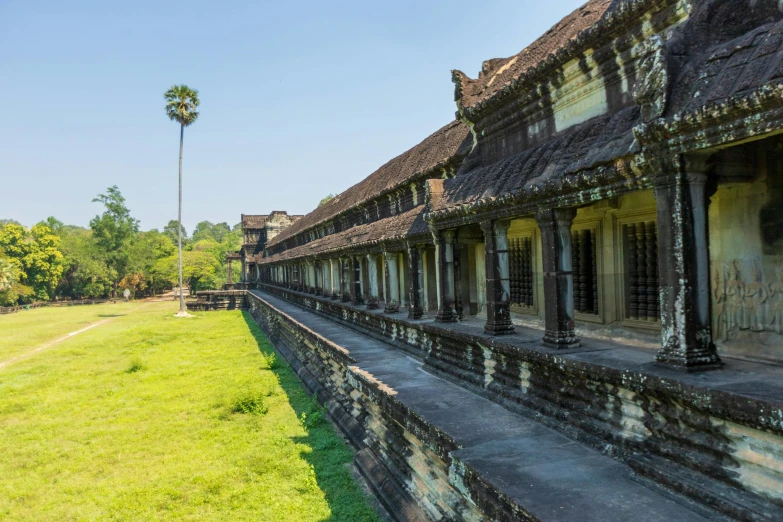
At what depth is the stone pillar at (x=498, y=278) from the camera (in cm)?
679

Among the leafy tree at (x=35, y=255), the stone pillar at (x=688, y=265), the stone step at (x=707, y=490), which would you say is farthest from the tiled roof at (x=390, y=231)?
the leafy tree at (x=35, y=255)

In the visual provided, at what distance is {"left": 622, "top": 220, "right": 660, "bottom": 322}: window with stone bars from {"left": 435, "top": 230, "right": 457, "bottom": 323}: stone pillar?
10.4ft

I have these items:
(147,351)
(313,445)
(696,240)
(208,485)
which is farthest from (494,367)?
(147,351)

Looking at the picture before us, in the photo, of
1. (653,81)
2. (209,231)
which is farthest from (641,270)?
(209,231)

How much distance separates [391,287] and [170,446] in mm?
6039

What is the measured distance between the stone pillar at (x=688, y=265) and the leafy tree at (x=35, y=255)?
6691 centimetres

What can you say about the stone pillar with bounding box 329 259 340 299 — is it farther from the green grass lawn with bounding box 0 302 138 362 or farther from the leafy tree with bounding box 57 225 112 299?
the leafy tree with bounding box 57 225 112 299

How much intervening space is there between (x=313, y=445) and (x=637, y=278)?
582cm

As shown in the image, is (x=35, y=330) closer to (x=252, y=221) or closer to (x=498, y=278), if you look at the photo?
(x=252, y=221)

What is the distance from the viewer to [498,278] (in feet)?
22.6

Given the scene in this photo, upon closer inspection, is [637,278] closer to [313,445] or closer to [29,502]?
[313,445]

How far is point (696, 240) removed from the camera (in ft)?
12.7

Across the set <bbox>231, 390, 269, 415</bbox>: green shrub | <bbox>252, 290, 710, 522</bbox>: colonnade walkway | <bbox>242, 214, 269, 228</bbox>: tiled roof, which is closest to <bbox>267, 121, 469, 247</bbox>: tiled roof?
<bbox>252, 290, 710, 522</bbox>: colonnade walkway

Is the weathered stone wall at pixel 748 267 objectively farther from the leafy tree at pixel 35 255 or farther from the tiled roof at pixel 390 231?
the leafy tree at pixel 35 255
